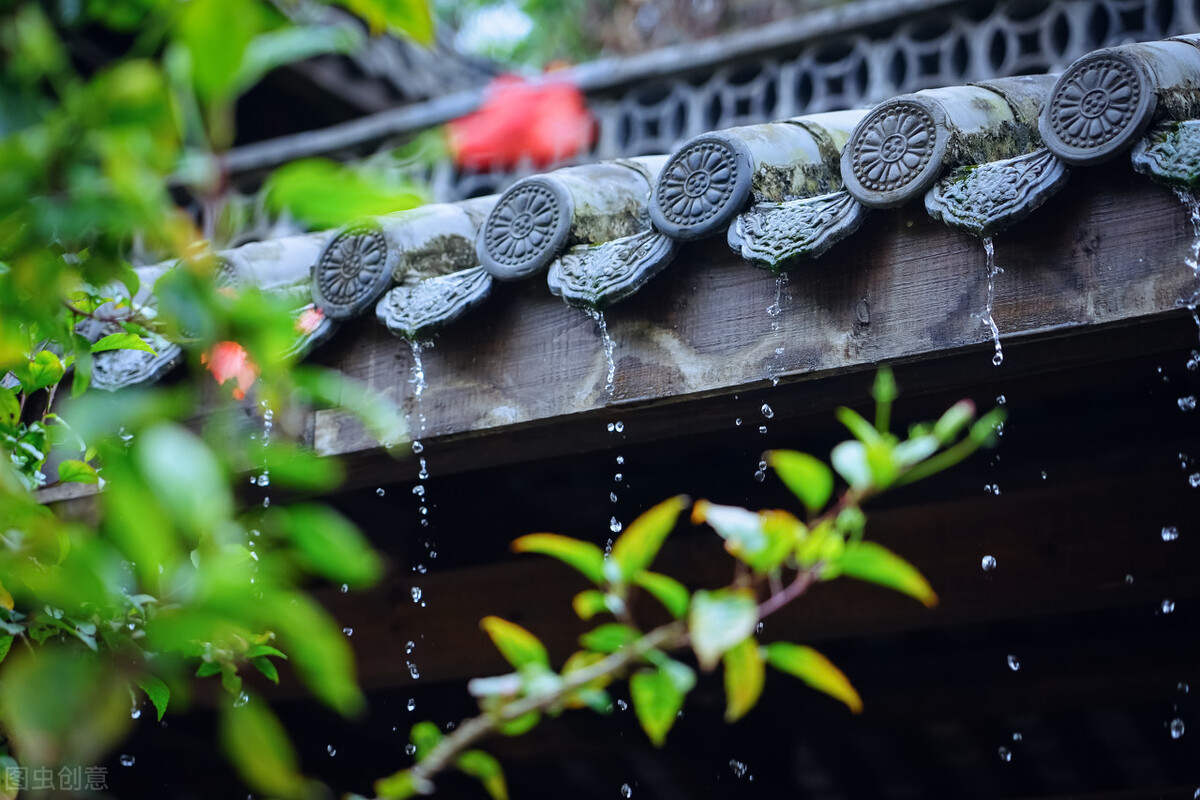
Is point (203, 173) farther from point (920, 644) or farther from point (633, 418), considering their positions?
point (920, 644)

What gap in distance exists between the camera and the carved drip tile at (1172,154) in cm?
144

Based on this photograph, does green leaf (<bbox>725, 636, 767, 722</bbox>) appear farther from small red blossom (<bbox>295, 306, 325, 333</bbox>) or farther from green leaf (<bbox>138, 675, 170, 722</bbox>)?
small red blossom (<bbox>295, 306, 325, 333</bbox>)

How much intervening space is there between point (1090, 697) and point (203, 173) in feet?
10.1

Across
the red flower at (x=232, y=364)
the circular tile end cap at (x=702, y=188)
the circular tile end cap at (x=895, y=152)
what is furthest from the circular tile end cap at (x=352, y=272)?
the circular tile end cap at (x=895, y=152)

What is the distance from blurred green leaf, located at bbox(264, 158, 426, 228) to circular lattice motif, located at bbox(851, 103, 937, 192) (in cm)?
105

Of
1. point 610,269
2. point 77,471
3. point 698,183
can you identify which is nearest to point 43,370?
point 77,471

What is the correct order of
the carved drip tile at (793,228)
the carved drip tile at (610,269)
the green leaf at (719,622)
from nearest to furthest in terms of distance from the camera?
1. the green leaf at (719,622)
2. the carved drip tile at (793,228)
3. the carved drip tile at (610,269)

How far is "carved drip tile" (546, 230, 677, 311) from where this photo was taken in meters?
1.82

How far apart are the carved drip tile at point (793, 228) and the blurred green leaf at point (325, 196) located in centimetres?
103

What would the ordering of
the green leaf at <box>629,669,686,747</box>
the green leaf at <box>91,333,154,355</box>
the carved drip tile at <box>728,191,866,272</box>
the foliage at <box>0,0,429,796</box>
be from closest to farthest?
1. the foliage at <box>0,0,429,796</box>
2. the green leaf at <box>629,669,686,747</box>
3. the green leaf at <box>91,333,154,355</box>
4. the carved drip tile at <box>728,191,866,272</box>

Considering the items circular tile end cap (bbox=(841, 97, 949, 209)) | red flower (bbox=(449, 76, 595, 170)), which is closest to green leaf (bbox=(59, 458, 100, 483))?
circular tile end cap (bbox=(841, 97, 949, 209))

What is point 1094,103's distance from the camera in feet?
4.92

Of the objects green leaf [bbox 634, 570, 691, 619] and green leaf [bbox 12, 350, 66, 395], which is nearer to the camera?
green leaf [bbox 634, 570, 691, 619]

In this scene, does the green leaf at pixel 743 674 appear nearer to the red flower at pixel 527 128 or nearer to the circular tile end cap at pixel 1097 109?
the circular tile end cap at pixel 1097 109
